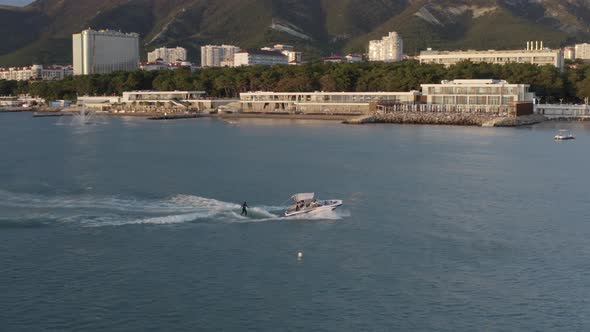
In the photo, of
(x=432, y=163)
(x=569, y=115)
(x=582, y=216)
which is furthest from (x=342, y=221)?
(x=569, y=115)

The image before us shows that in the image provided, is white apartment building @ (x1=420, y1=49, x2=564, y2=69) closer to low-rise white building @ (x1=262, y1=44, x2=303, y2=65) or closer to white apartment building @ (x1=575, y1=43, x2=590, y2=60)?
low-rise white building @ (x1=262, y1=44, x2=303, y2=65)

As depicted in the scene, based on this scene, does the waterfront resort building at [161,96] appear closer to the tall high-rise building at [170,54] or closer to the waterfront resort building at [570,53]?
the waterfront resort building at [570,53]

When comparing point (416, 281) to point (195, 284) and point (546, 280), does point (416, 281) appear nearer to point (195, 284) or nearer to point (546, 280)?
point (546, 280)

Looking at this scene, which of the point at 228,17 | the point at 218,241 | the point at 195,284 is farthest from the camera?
the point at 228,17

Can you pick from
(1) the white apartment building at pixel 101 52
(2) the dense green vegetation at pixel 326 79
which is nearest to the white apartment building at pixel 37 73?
(1) the white apartment building at pixel 101 52

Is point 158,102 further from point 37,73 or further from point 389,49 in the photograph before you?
point 37,73

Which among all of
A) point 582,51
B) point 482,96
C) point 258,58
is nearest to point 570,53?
point 582,51
